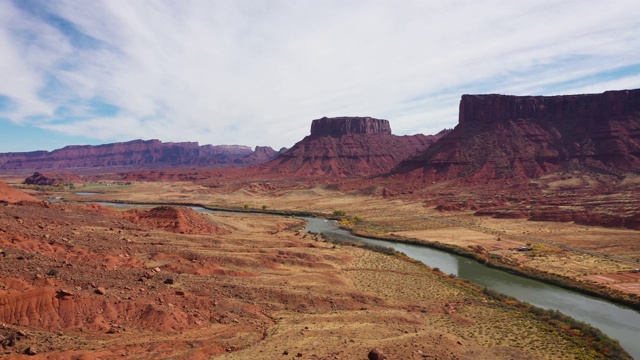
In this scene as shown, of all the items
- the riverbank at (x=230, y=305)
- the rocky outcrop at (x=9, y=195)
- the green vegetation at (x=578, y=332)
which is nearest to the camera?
the riverbank at (x=230, y=305)

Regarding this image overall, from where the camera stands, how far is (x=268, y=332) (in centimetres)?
2439

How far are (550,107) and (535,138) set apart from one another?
53.5 ft

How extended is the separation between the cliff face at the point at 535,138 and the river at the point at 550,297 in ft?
291

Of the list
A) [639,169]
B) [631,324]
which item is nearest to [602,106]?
[639,169]

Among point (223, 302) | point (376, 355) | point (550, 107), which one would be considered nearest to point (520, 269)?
point (376, 355)

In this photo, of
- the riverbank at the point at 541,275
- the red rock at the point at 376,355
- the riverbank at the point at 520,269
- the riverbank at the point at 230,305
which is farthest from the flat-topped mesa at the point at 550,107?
the red rock at the point at 376,355

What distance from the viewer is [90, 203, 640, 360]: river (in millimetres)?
29913

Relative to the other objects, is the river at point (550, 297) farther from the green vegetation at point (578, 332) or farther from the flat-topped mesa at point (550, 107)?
the flat-topped mesa at point (550, 107)

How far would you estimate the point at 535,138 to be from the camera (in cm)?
14162

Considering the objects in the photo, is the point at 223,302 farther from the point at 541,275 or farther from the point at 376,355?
the point at 541,275

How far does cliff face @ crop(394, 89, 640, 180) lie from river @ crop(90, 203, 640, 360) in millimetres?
88645

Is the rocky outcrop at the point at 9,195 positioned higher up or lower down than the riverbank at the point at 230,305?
higher up

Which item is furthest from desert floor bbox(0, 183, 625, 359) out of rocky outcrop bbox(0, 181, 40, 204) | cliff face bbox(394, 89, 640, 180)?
cliff face bbox(394, 89, 640, 180)

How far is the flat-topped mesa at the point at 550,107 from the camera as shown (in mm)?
135625
